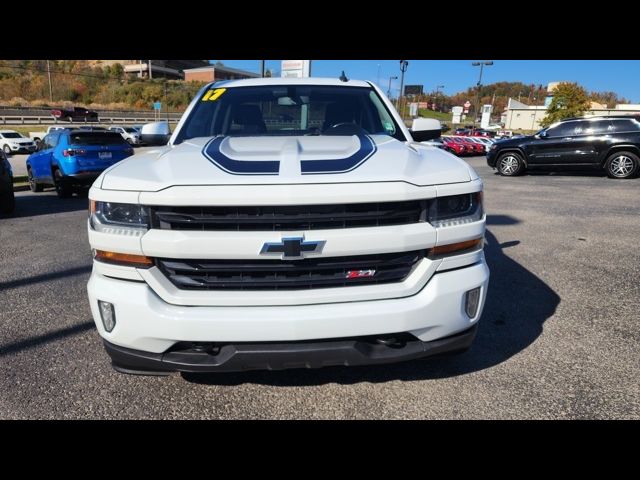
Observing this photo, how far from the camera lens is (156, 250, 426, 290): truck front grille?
6.37ft

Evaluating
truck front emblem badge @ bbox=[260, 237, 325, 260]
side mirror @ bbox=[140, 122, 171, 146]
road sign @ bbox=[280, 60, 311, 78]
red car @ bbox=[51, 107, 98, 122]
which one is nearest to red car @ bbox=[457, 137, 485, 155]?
road sign @ bbox=[280, 60, 311, 78]

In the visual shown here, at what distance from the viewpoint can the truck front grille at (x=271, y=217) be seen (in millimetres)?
1898

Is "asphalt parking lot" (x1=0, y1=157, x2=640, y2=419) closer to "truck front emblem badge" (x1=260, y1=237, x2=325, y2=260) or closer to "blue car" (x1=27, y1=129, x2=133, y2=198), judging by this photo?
"truck front emblem badge" (x1=260, y1=237, x2=325, y2=260)

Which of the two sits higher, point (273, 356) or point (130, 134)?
point (130, 134)

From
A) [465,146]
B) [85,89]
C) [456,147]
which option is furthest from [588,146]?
[85,89]

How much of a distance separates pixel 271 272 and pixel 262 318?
208 mm

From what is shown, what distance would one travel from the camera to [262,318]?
1882 mm

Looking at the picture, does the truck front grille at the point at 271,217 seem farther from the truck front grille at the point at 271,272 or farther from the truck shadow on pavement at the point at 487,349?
the truck shadow on pavement at the point at 487,349

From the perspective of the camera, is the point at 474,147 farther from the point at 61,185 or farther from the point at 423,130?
the point at 423,130

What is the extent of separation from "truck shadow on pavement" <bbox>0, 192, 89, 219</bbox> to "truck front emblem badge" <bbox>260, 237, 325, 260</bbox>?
7.75m

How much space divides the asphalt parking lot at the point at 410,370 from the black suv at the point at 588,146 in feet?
29.5

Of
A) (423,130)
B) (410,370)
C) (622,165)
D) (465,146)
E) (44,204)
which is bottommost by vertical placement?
(44,204)

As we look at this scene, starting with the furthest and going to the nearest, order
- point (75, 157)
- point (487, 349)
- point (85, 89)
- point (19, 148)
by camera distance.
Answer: point (85, 89), point (19, 148), point (75, 157), point (487, 349)
